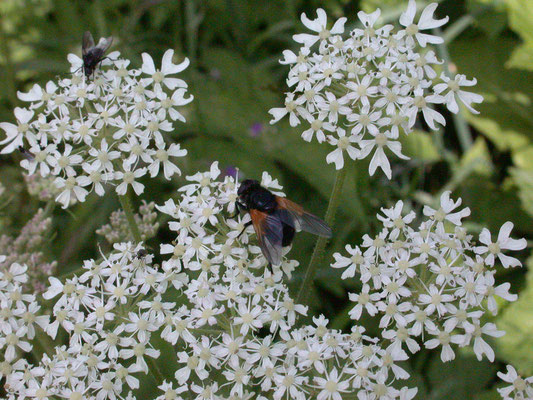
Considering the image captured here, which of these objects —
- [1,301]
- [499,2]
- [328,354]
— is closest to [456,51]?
[499,2]

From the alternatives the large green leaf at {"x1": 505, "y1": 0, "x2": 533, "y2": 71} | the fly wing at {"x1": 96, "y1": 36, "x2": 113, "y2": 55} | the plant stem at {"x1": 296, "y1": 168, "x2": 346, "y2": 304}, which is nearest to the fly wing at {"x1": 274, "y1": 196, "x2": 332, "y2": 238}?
the plant stem at {"x1": 296, "y1": 168, "x2": 346, "y2": 304}

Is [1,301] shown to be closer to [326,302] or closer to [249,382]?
[249,382]

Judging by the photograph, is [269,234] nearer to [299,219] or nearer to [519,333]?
[299,219]

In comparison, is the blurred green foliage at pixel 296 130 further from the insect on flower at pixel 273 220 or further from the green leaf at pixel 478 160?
the insect on flower at pixel 273 220

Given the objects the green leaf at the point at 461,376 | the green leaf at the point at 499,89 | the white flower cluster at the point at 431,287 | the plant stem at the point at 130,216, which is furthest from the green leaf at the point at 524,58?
the plant stem at the point at 130,216

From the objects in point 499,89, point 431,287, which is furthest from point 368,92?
point 499,89
